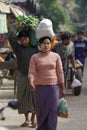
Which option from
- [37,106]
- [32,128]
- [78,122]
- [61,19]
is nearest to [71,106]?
[78,122]

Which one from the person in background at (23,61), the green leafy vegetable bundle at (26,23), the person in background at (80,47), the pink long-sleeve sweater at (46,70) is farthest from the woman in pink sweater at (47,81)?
the person in background at (80,47)

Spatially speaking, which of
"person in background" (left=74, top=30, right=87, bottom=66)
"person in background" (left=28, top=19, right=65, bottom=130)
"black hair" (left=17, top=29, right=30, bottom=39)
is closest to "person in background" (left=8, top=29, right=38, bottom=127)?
"black hair" (left=17, top=29, right=30, bottom=39)

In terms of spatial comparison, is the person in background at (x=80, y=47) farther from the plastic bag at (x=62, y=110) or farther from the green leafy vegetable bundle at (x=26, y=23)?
the plastic bag at (x=62, y=110)

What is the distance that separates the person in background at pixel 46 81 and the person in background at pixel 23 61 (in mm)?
1589

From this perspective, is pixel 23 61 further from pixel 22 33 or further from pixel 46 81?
pixel 46 81

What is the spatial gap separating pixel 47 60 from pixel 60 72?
0.25 metres

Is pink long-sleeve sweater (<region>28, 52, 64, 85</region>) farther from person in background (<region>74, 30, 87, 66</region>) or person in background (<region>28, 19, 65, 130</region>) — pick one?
person in background (<region>74, 30, 87, 66</region>)

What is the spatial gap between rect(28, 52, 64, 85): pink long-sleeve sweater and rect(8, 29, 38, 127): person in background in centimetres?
159

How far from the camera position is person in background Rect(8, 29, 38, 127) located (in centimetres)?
988

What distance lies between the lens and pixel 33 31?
1014cm

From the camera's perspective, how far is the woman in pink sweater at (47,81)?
8.20 meters

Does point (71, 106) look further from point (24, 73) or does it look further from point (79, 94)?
point (24, 73)

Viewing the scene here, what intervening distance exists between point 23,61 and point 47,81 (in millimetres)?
1810

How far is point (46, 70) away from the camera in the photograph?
8.22 m
